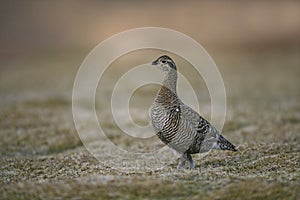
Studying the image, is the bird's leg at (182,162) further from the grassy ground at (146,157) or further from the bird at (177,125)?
the grassy ground at (146,157)

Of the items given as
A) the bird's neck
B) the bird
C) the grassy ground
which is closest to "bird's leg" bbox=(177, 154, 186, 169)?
the bird

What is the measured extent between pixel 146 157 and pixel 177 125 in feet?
15.2

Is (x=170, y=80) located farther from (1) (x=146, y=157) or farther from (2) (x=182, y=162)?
(1) (x=146, y=157)

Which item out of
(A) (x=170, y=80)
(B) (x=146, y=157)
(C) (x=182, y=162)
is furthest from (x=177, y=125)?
(B) (x=146, y=157)

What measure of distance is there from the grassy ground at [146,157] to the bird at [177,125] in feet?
→ 2.88

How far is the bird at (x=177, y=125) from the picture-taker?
16.1m

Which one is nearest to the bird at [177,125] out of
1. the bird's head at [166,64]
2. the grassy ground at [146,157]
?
the bird's head at [166,64]

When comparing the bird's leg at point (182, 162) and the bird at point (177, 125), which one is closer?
the bird at point (177, 125)

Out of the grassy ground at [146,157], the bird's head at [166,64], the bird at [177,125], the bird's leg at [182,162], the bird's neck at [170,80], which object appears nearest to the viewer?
the grassy ground at [146,157]

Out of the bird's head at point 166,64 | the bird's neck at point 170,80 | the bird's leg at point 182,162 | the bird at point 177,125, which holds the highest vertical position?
the bird's head at point 166,64

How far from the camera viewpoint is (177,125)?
16.2 meters

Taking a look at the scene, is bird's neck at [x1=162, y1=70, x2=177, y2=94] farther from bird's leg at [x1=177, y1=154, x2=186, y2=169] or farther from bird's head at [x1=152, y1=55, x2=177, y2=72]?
bird's leg at [x1=177, y1=154, x2=186, y2=169]

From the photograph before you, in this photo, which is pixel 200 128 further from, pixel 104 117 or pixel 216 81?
pixel 216 81

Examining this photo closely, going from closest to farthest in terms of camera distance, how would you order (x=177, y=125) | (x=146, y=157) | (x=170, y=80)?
(x=177, y=125) < (x=170, y=80) < (x=146, y=157)
